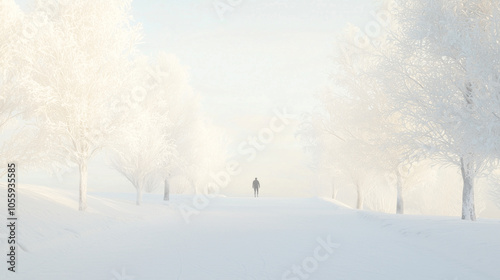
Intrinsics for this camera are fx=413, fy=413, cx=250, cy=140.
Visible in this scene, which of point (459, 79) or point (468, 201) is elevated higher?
point (459, 79)

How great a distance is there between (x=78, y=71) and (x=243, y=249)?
9981 millimetres

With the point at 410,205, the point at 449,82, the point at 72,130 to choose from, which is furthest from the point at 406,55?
the point at 410,205

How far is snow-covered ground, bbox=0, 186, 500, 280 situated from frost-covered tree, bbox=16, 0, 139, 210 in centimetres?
255

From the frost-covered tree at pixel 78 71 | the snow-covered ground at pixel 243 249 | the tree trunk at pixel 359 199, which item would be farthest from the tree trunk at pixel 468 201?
the frost-covered tree at pixel 78 71

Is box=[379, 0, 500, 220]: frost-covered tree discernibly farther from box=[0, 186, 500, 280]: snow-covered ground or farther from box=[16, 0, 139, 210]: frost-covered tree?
box=[16, 0, 139, 210]: frost-covered tree

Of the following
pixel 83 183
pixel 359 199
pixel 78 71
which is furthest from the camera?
pixel 359 199

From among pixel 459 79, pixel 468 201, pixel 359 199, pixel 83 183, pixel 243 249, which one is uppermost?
pixel 459 79

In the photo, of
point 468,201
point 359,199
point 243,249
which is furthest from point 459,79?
point 359,199

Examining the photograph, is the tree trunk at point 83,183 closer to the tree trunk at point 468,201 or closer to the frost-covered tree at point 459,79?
the frost-covered tree at point 459,79

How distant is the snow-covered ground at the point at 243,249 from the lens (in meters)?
7.25

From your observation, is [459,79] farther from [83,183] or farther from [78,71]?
[83,183]

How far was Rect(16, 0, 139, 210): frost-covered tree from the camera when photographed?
50.1 feet

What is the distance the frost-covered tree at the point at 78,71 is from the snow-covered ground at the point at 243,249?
2545 millimetres

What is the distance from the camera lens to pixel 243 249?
31.2ft
